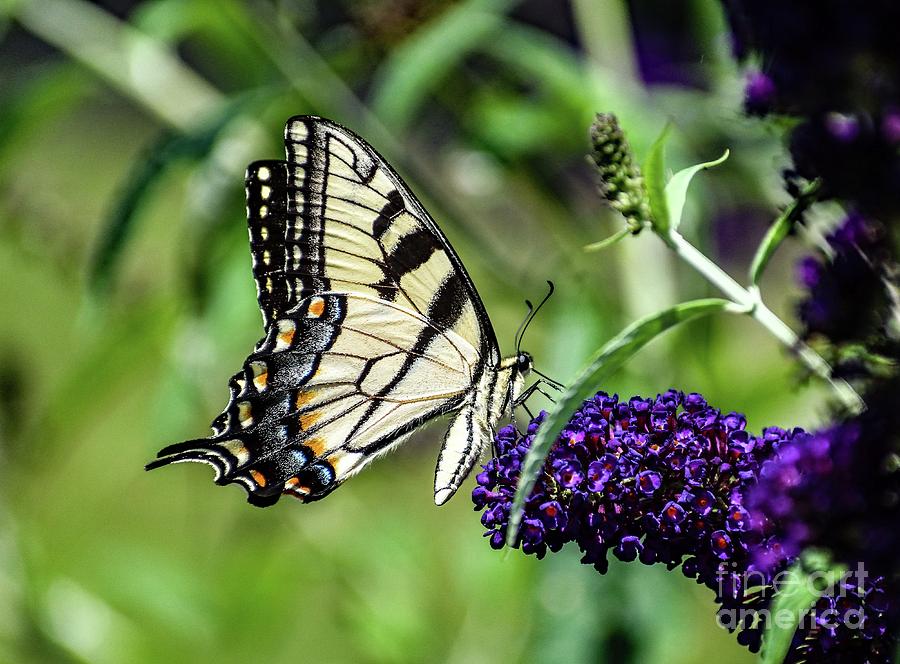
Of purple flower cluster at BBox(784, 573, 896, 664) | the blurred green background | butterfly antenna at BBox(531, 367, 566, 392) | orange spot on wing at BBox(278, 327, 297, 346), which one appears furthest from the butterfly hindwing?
purple flower cluster at BBox(784, 573, 896, 664)

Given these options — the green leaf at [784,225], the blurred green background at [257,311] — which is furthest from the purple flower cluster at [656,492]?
the blurred green background at [257,311]

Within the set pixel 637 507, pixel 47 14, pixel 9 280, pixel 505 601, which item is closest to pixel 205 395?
pixel 505 601

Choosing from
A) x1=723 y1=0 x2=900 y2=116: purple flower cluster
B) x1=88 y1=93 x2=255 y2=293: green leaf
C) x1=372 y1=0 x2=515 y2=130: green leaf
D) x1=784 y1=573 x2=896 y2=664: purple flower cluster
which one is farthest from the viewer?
x1=372 y1=0 x2=515 y2=130: green leaf

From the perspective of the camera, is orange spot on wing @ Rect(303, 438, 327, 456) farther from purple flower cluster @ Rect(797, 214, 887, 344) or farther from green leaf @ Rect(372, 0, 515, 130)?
purple flower cluster @ Rect(797, 214, 887, 344)

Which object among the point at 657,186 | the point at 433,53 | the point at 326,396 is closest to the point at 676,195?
the point at 657,186

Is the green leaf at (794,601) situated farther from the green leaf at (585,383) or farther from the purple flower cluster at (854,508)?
the green leaf at (585,383)
